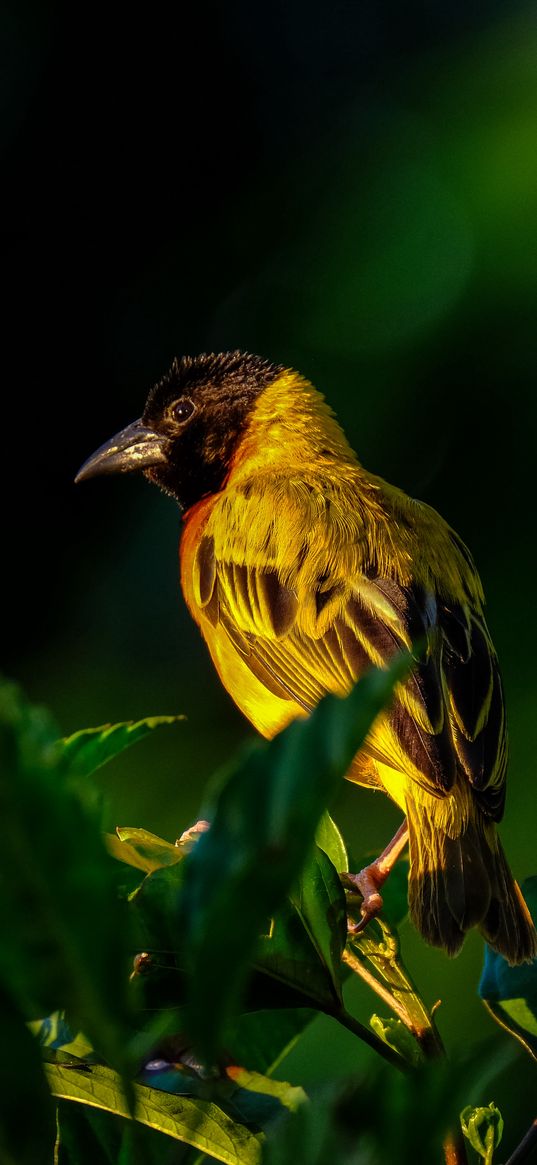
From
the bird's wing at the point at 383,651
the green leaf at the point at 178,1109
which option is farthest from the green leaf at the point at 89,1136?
the bird's wing at the point at 383,651

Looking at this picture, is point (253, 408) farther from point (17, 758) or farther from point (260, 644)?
point (17, 758)

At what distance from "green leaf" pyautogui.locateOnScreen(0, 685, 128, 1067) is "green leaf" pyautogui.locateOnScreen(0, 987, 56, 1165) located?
0.02 m

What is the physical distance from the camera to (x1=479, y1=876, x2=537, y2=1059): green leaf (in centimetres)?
129

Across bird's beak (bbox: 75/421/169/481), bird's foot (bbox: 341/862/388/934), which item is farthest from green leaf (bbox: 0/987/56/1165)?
bird's beak (bbox: 75/421/169/481)

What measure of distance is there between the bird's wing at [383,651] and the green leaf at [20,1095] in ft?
5.35

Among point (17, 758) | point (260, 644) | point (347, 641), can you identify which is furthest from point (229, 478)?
point (17, 758)

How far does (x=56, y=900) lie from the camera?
55cm

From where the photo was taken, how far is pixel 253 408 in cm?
357

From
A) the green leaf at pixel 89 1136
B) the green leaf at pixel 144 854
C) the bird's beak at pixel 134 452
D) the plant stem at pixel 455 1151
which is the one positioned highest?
the bird's beak at pixel 134 452

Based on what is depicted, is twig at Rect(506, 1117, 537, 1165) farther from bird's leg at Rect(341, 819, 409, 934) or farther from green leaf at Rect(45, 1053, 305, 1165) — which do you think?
bird's leg at Rect(341, 819, 409, 934)

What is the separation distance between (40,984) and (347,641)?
1.89 m

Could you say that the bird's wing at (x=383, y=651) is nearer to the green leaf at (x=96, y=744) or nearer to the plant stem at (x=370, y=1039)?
the green leaf at (x=96, y=744)

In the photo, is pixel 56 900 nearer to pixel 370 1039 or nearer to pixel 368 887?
pixel 370 1039

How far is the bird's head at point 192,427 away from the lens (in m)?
3.56
